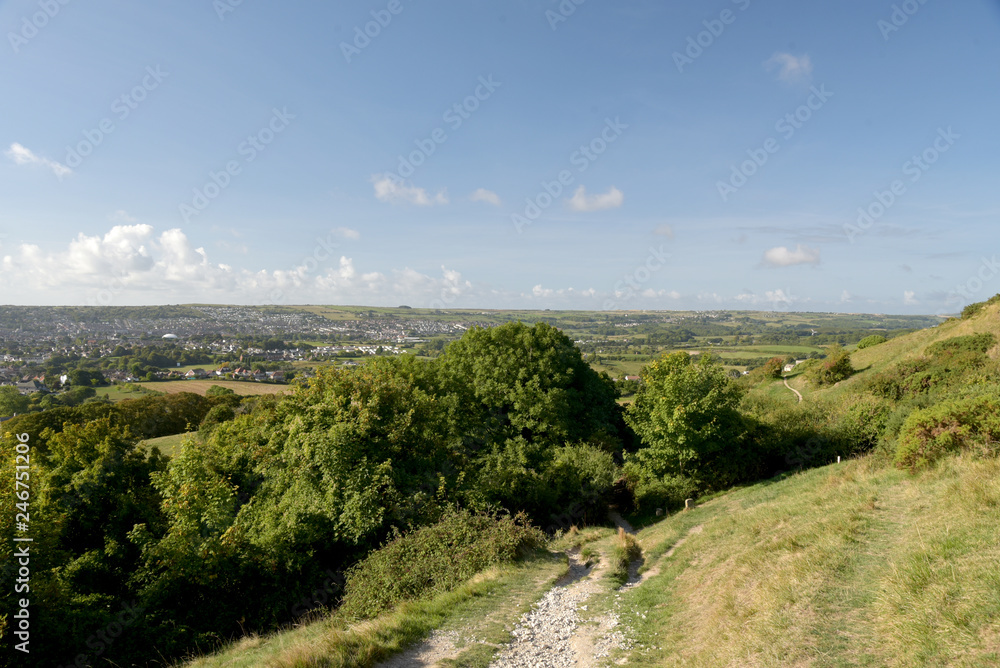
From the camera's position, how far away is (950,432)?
14.3 meters

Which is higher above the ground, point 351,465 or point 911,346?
point 911,346

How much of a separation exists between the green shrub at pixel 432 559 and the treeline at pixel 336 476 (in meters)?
1.10

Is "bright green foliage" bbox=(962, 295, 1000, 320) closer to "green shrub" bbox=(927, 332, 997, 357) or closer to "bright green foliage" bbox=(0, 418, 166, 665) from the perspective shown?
"green shrub" bbox=(927, 332, 997, 357)

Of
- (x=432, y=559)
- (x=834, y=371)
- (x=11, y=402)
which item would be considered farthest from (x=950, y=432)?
(x=11, y=402)

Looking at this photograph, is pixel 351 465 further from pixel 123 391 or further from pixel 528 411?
pixel 123 391

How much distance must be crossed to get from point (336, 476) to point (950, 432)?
20758mm

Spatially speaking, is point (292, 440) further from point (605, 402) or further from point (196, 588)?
point (605, 402)

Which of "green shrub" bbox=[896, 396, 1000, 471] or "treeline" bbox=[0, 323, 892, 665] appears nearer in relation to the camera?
"green shrub" bbox=[896, 396, 1000, 471]

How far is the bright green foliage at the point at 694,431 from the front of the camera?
2612cm

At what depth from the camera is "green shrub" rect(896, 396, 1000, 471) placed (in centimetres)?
1394

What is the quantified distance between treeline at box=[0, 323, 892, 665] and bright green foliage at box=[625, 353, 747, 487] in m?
0.11

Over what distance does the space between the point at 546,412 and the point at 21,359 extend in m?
145

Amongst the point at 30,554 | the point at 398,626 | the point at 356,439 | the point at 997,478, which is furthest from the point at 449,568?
the point at 997,478

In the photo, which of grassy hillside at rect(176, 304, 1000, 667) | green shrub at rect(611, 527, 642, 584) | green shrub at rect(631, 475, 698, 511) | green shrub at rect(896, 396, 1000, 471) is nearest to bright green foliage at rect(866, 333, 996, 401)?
green shrub at rect(631, 475, 698, 511)
